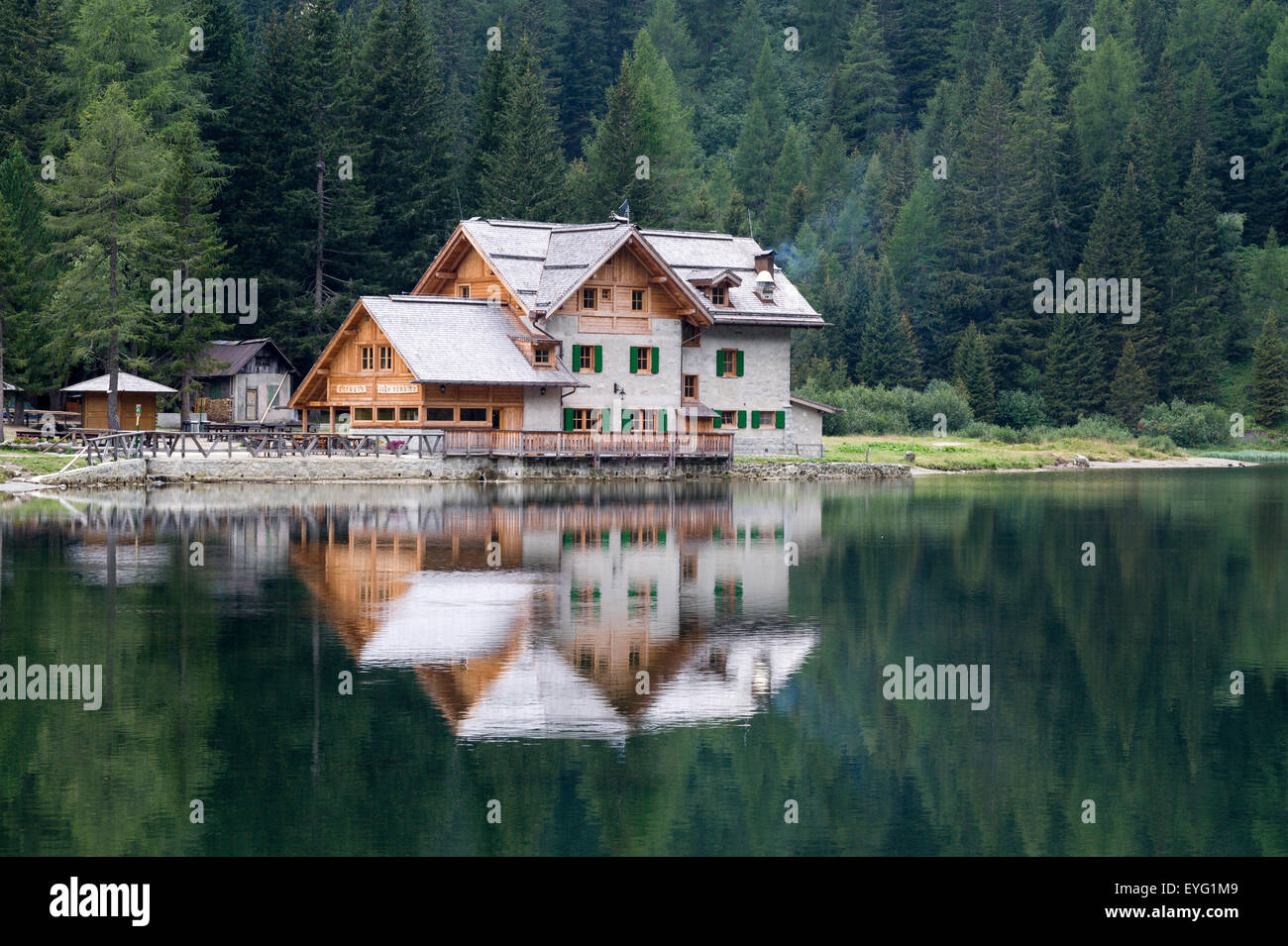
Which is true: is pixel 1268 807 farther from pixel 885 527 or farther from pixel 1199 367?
pixel 1199 367

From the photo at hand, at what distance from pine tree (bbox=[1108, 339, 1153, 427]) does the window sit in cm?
3479

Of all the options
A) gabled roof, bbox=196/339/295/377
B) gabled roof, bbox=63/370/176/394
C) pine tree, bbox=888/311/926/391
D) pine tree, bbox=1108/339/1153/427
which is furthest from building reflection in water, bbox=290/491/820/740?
pine tree, bbox=1108/339/1153/427

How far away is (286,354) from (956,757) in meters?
66.6

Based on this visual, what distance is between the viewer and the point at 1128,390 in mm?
95750

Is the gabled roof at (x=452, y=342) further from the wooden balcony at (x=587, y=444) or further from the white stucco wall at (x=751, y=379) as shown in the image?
the white stucco wall at (x=751, y=379)

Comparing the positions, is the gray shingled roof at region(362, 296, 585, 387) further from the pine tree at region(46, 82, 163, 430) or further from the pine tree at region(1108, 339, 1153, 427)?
the pine tree at region(1108, 339, 1153, 427)

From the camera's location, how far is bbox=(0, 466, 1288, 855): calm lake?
14711 millimetres

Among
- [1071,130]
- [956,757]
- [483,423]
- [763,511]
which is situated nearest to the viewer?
[956,757]

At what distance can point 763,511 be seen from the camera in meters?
46.8

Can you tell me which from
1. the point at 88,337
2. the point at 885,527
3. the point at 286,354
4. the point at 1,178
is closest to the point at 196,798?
the point at 885,527

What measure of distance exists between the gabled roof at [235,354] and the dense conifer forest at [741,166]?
67.2 inches

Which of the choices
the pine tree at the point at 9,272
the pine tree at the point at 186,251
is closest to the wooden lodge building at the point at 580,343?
the pine tree at the point at 186,251

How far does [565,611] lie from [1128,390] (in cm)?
7624

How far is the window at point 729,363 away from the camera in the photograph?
70375mm
